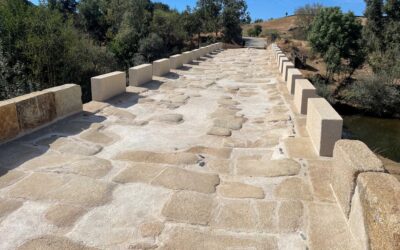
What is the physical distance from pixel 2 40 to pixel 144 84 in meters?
9.57

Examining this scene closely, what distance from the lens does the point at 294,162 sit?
11.1 ft

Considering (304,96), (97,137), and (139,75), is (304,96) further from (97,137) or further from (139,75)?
(139,75)

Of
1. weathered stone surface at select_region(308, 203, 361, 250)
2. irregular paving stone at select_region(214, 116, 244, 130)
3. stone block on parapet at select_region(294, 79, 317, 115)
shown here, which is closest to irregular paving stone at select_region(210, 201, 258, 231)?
weathered stone surface at select_region(308, 203, 361, 250)

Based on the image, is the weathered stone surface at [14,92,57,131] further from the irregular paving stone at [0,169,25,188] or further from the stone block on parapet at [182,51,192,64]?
the stone block on parapet at [182,51,192,64]

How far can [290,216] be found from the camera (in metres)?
2.50

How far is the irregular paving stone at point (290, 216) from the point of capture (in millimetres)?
2373

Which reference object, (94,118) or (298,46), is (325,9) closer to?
(298,46)

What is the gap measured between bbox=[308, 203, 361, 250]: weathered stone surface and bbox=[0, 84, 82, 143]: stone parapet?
306cm

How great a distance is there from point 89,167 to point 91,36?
34.7m

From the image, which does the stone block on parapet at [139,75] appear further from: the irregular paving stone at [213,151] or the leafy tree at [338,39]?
the leafy tree at [338,39]

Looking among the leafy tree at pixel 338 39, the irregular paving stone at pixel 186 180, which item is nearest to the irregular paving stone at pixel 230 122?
the irregular paving stone at pixel 186 180

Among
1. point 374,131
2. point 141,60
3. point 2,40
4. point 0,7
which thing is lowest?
point 374,131

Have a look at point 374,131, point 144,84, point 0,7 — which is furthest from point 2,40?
point 374,131

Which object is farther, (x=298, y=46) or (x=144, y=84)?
(x=298, y=46)
